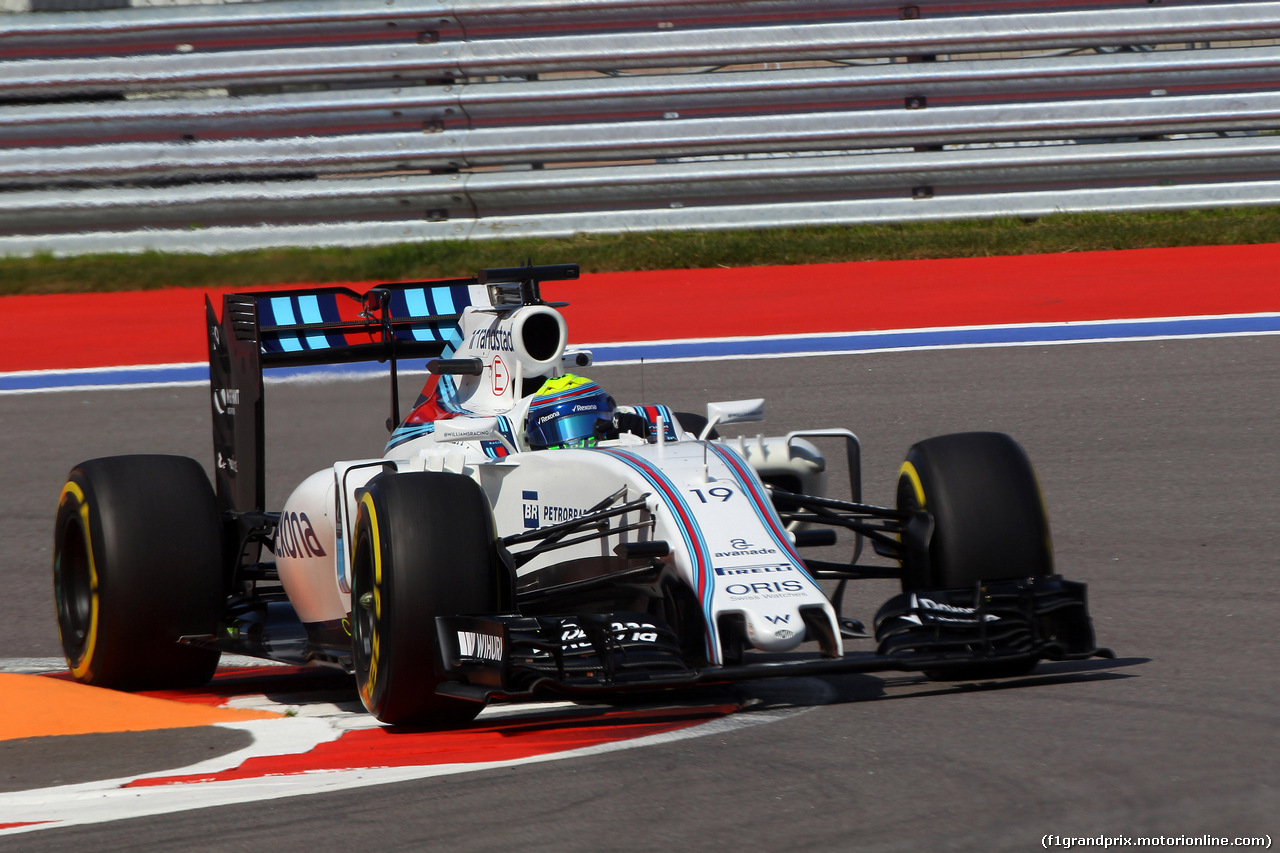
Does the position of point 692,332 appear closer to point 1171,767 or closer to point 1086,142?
point 1086,142

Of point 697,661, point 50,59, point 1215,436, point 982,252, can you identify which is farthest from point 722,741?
point 50,59

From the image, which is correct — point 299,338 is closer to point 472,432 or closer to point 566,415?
point 472,432

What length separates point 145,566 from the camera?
6.27 metres

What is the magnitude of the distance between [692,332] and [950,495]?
6.22 m

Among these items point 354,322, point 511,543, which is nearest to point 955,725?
point 511,543

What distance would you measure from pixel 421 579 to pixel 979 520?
1.78m

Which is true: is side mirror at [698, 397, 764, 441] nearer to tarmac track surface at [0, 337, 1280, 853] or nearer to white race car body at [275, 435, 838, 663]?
white race car body at [275, 435, 838, 663]

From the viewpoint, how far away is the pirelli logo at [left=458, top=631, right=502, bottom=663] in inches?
188

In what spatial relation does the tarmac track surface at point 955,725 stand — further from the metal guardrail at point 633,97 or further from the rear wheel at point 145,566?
the metal guardrail at point 633,97

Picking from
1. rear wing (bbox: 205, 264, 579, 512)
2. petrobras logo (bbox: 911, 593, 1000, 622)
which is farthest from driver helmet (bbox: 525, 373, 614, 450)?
petrobras logo (bbox: 911, 593, 1000, 622)

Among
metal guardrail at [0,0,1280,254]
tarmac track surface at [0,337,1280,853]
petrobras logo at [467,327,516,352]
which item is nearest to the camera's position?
tarmac track surface at [0,337,1280,853]

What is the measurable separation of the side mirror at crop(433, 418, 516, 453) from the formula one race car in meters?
0.01

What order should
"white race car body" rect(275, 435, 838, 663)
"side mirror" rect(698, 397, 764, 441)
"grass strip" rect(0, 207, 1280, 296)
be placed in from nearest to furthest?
"white race car body" rect(275, 435, 838, 663)
"side mirror" rect(698, 397, 764, 441)
"grass strip" rect(0, 207, 1280, 296)

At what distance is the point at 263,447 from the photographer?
665cm
